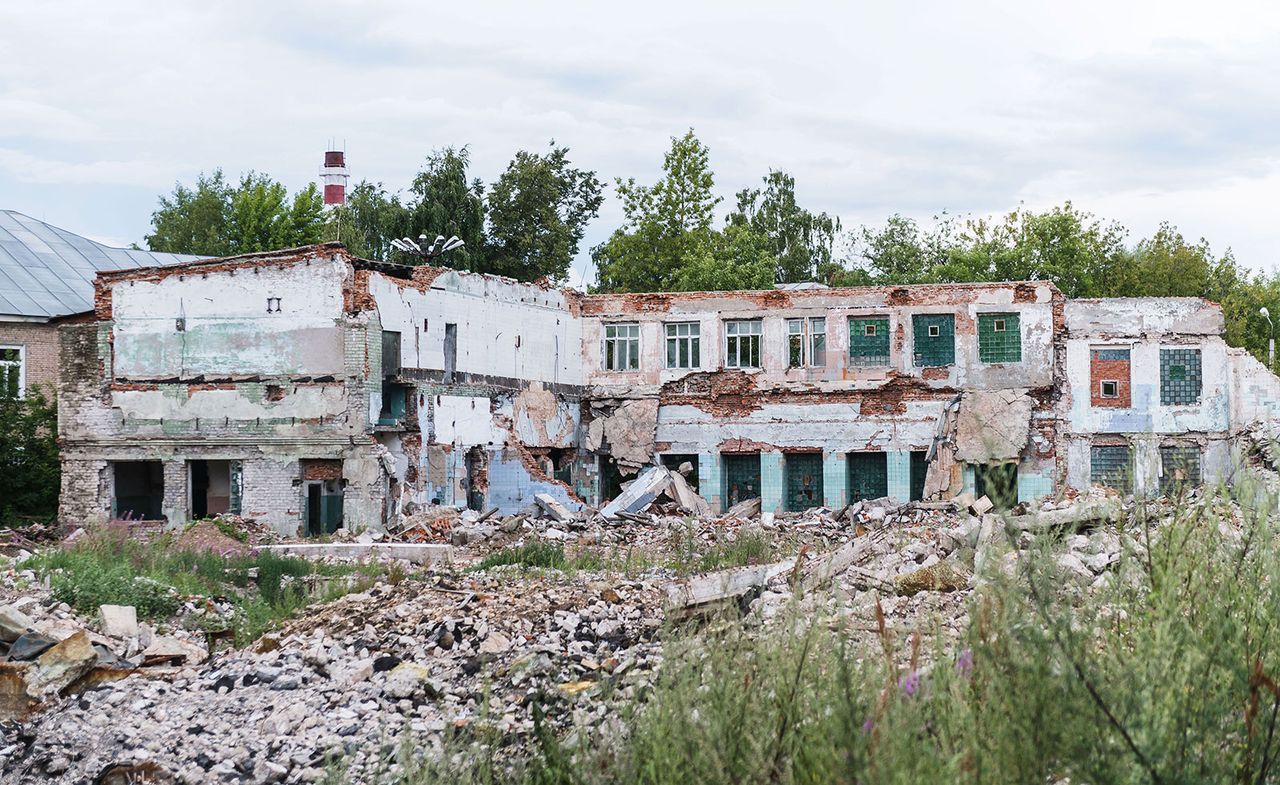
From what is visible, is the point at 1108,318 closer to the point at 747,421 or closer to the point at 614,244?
the point at 747,421

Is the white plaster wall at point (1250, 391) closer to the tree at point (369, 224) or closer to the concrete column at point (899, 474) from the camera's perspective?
the concrete column at point (899, 474)

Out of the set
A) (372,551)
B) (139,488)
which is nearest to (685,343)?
(139,488)

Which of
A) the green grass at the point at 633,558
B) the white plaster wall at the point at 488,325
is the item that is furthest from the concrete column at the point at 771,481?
the green grass at the point at 633,558

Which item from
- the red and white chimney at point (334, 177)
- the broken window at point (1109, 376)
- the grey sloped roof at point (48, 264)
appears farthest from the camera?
the red and white chimney at point (334, 177)

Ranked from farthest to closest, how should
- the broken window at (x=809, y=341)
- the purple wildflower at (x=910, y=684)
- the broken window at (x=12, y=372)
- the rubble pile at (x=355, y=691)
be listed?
the broken window at (x=809, y=341)
the broken window at (x=12, y=372)
the rubble pile at (x=355, y=691)
the purple wildflower at (x=910, y=684)

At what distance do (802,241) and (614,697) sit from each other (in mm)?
46982

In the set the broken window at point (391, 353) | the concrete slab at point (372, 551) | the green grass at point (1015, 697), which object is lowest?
the concrete slab at point (372, 551)

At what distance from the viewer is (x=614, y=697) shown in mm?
8609

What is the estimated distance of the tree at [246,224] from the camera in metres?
51.9

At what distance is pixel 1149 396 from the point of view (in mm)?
30297

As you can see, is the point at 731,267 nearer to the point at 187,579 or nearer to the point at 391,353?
the point at 391,353

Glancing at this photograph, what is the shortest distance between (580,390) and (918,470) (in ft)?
26.8

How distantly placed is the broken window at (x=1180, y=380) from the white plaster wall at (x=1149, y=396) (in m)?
0.11

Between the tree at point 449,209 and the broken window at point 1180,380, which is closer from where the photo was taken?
the broken window at point 1180,380
